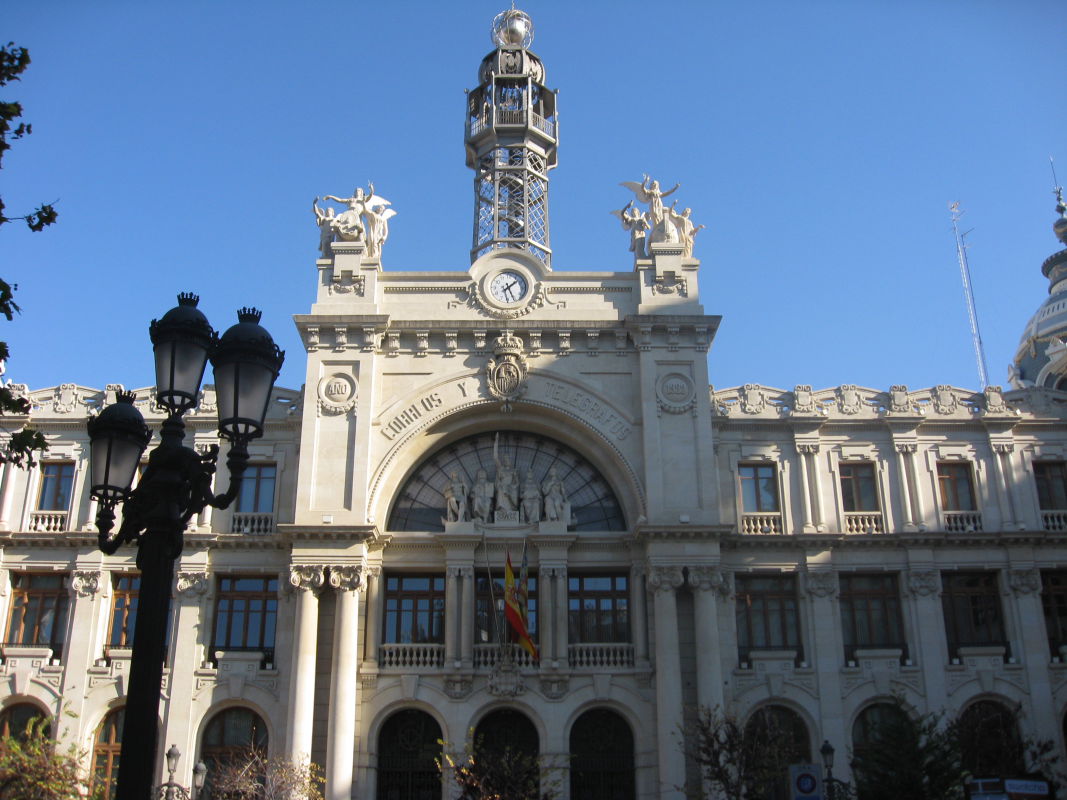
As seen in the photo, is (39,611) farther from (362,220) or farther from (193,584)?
(362,220)

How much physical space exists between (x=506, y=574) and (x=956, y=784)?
1473 cm

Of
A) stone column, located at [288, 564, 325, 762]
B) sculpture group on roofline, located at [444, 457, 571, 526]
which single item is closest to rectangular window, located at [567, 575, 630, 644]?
sculpture group on roofline, located at [444, 457, 571, 526]

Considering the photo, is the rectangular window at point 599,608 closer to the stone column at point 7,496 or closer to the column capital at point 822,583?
the column capital at point 822,583

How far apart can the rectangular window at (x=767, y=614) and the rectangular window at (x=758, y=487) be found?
8.27ft

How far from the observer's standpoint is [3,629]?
37.8 m

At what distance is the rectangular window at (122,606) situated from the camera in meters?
38.0

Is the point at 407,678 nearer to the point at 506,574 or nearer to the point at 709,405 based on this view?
the point at 506,574

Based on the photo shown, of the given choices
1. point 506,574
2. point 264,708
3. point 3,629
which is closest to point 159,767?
Answer: point 264,708

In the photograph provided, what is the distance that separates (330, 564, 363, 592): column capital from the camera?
117 ft

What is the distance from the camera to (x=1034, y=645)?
1469 inches

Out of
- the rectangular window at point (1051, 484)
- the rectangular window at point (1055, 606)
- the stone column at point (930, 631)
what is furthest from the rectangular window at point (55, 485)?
the rectangular window at point (1051, 484)

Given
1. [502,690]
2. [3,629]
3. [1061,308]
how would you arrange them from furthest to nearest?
1. [1061,308]
2. [3,629]
3. [502,690]

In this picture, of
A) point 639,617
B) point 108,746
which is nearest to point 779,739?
point 639,617

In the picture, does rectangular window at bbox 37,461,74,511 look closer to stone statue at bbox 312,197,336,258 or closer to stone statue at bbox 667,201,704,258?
stone statue at bbox 312,197,336,258
